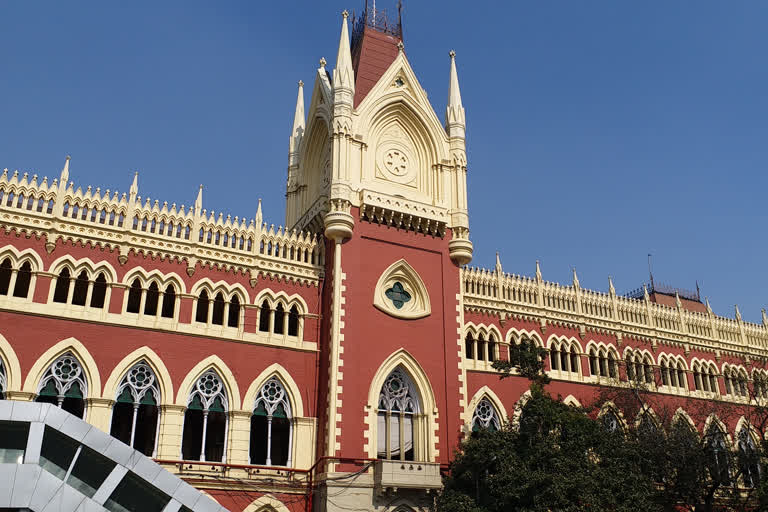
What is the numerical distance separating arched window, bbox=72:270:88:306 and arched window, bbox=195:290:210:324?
3.67 m

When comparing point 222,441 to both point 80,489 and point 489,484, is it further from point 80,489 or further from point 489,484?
point 489,484

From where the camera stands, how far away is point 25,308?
22.2m

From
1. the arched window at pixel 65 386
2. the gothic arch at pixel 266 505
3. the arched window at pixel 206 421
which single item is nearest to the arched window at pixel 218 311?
the arched window at pixel 206 421

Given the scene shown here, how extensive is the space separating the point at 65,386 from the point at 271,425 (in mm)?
6834

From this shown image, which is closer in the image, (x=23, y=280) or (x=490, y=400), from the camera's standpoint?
(x=23, y=280)

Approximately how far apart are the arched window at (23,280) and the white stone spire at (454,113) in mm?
17280

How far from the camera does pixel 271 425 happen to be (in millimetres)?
25406

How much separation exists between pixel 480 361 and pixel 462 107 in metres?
11.1

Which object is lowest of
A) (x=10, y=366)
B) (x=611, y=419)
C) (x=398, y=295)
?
(x=611, y=419)

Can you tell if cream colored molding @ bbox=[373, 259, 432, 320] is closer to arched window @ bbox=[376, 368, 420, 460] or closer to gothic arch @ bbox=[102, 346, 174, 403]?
arched window @ bbox=[376, 368, 420, 460]

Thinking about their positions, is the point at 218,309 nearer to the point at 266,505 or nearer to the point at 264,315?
the point at 264,315

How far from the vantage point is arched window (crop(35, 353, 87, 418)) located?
21953 mm

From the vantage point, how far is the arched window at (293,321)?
2666 centimetres

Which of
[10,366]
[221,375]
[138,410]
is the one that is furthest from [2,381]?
[221,375]
